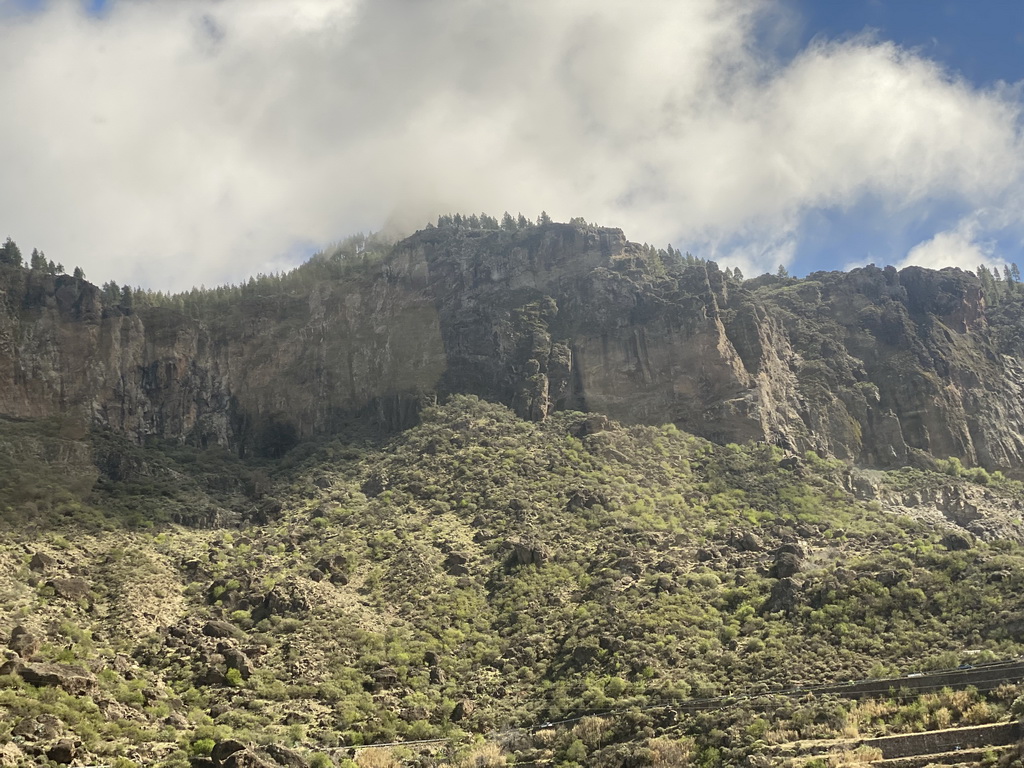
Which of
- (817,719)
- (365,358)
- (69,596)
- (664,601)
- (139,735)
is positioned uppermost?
(365,358)

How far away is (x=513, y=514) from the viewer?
93750mm

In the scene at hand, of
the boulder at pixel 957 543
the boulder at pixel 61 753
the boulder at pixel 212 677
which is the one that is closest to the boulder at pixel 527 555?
the boulder at pixel 212 677

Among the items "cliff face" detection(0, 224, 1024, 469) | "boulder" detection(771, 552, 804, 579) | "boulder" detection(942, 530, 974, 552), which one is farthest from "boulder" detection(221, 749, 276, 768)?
"cliff face" detection(0, 224, 1024, 469)

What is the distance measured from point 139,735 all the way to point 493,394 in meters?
77.1

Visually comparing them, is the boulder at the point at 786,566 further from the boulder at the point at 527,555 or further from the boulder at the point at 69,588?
the boulder at the point at 69,588

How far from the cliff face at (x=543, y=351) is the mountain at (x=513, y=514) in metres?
0.49

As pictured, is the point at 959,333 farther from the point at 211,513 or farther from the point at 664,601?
the point at 211,513

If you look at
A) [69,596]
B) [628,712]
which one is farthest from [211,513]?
[628,712]

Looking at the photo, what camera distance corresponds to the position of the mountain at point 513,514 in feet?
188

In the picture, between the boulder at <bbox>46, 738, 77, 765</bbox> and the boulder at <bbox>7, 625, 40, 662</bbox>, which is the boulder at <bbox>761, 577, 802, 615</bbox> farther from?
the boulder at <bbox>7, 625, 40, 662</bbox>

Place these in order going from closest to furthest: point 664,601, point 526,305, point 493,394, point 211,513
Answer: point 664,601 → point 211,513 → point 493,394 → point 526,305

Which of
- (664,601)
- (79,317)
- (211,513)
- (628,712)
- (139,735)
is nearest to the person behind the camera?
(139,735)

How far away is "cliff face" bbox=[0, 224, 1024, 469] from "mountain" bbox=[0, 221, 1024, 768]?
488mm

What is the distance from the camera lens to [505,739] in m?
60.6
